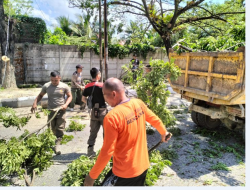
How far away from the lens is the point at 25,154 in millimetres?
3434

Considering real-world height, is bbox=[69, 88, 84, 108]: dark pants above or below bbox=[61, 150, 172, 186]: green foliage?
above

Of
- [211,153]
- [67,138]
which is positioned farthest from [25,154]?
[211,153]

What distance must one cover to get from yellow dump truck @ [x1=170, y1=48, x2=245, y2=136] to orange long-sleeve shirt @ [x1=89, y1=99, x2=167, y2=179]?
2694 millimetres

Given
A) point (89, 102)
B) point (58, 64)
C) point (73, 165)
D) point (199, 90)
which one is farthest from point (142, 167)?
point (58, 64)

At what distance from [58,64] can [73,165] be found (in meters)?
11.4

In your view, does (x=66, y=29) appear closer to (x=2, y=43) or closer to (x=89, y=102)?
(x=2, y=43)

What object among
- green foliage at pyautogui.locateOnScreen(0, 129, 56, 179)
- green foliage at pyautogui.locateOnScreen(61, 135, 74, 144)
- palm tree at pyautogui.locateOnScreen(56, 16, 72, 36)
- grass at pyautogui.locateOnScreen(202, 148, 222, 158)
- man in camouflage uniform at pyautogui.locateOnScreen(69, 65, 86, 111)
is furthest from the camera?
palm tree at pyautogui.locateOnScreen(56, 16, 72, 36)

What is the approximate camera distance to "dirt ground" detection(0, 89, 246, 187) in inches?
146

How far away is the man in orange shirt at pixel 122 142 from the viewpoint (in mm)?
1963

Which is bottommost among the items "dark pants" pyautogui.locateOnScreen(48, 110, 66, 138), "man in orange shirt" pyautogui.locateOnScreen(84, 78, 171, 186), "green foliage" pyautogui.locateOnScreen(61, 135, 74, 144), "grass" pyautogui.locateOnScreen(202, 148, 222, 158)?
"grass" pyautogui.locateOnScreen(202, 148, 222, 158)

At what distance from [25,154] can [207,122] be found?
4725 millimetres

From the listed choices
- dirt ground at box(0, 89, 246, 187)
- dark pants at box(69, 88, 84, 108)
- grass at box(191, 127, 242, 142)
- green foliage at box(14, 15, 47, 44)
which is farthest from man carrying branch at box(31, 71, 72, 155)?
green foliage at box(14, 15, 47, 44)

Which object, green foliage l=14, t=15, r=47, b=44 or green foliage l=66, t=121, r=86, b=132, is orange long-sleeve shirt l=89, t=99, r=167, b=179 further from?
green foliage l=14, t=15, r=47, b=44

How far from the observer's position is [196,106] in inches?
218
